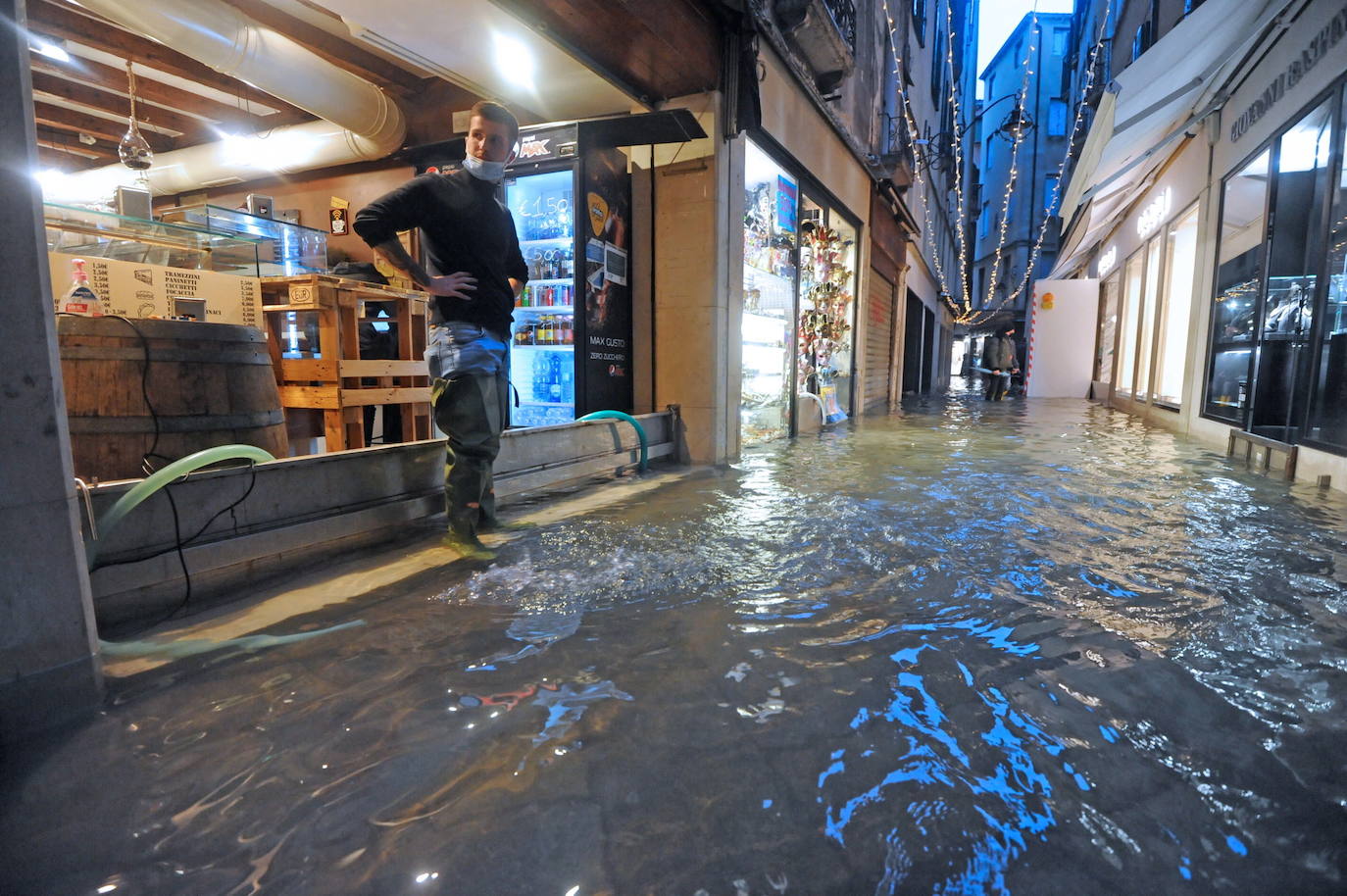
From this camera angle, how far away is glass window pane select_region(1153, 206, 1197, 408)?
32.2 ft

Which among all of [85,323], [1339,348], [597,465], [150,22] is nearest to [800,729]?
[85,323]

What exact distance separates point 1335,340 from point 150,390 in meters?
7.43

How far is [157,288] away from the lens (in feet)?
12.9

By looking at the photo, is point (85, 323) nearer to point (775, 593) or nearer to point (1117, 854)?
point (775, 593)

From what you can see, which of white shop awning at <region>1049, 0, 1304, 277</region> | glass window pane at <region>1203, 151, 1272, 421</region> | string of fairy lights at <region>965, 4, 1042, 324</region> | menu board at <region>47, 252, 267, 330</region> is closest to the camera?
menu board at <region>47, 252, 267, 330</region>

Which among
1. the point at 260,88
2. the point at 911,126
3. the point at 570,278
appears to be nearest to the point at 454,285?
the point at 570,278

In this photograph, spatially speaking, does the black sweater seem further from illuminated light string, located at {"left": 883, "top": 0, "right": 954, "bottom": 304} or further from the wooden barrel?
illuminated light string, located at {"left": 883, "top": 0, "right": 954, "bottom": 304}

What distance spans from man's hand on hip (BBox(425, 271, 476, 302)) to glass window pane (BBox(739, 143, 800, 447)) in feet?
13.6

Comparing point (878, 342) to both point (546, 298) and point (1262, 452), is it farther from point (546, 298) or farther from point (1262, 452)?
point (546, 298)

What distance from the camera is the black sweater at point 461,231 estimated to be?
3.15 meters

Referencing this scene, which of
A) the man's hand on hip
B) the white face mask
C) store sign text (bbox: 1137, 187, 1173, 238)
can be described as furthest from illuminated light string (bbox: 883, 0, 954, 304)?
the man's hand on hip

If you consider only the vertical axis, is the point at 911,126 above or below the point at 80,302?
above

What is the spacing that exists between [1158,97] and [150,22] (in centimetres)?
976

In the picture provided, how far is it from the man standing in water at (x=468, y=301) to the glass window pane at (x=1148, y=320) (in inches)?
467
